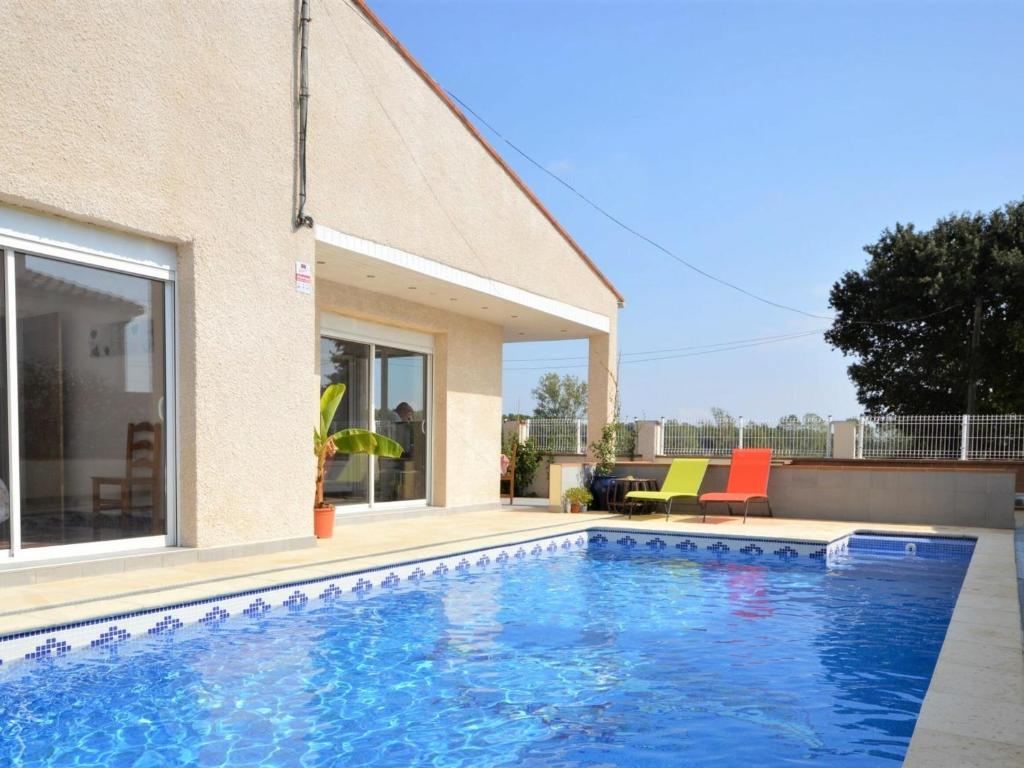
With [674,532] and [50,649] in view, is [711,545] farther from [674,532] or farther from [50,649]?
[50,649]

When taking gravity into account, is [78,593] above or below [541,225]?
below

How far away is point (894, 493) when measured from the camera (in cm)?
1258

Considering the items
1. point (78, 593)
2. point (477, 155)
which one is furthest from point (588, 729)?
point (477, 155)

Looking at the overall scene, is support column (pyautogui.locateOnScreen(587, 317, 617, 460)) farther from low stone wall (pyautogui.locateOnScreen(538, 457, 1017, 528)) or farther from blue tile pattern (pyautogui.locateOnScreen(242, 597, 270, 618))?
blue tile pattern (pyautogui.locateOnScreen(242, 597, 270, 618))

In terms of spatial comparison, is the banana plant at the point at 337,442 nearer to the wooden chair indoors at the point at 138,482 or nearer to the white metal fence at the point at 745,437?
the wooden chair indoors at the point at 138,482

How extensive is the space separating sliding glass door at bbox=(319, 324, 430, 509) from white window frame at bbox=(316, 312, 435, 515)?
20 millimetres

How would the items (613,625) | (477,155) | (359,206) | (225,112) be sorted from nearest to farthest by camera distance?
(613,625) < (225,112) < (359,206) < (477,155)

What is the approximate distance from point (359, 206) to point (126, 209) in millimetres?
3063

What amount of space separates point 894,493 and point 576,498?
17.0ft

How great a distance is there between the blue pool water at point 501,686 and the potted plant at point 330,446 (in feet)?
8.59

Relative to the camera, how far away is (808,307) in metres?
35.3

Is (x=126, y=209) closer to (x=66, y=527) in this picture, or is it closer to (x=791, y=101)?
(x=66, y=527)

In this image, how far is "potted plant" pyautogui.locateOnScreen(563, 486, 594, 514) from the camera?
13984 millimetres

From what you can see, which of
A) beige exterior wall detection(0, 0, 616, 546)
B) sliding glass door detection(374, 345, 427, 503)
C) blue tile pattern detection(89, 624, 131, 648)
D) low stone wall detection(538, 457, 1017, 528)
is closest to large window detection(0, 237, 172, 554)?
beige exterior wall detection(0, 0, 616, 546)
